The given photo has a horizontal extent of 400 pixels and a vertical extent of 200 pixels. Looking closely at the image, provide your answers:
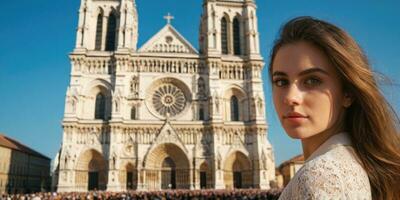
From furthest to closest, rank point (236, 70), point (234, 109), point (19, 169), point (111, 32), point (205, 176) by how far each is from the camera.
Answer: point (19, 169) < point (111, 32) < point (236, 70) < point (234, 109) < point (205, 176)

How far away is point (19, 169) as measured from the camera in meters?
41.5

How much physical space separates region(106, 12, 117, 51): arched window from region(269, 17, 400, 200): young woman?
105 feet

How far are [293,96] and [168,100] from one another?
30.6 meters

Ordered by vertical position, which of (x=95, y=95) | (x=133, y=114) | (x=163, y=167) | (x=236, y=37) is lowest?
(x=163, y=167)

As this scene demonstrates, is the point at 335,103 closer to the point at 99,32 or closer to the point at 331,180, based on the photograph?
the point at 331,180

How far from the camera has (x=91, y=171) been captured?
28.4m

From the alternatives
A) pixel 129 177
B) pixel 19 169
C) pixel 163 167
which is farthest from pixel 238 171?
pixel 19 169

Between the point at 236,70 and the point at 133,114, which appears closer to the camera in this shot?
the point at 133,114

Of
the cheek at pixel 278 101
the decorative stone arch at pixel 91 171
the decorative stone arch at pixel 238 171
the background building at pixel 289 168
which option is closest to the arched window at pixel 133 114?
the decorative stone arch at pixel 91 171

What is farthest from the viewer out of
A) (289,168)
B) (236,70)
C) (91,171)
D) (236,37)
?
(289,168)

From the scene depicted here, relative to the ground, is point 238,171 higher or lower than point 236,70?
lower

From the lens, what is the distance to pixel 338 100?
1.04 metres

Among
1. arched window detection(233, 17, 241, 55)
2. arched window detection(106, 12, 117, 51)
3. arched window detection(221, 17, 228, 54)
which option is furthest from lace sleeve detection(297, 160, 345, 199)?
arched window detection(233, 17, 241, 55)

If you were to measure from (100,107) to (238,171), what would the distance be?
45.6 ft
